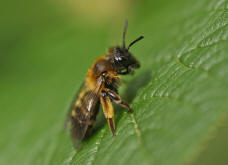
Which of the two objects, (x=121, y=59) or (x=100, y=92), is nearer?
(x=100, y=92)

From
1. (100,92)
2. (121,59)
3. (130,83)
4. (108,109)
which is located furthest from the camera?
(130,83)

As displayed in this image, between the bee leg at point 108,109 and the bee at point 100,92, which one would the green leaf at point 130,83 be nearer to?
the bee leg at point 108,109

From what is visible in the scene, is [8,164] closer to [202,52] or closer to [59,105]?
[59,105]

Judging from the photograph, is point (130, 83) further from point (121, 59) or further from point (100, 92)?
point (100, 92)

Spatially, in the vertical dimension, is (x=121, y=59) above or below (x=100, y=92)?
above

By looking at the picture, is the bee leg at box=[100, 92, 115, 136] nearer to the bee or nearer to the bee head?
the bee

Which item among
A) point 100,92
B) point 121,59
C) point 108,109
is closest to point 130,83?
point 121,59
